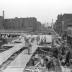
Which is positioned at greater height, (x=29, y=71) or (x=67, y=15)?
(x=67, y=15)

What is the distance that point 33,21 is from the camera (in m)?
35.5

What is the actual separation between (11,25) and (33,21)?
543 cm

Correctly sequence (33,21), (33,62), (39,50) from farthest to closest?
1. (33,21)
2. (39,50)
3. (33,62)

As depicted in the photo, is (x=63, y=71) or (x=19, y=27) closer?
(x=63, y=71)

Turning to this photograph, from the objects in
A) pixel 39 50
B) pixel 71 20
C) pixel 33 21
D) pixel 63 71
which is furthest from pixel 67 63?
pixel 33 21

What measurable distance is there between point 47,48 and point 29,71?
6545mm

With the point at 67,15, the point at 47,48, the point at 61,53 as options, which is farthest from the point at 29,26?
the point at 61,53

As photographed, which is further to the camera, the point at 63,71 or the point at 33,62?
the point at 33,62

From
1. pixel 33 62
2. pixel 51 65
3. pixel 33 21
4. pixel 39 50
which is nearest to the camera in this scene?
pixel 51 65

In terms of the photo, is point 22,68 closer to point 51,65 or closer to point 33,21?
point 51,65

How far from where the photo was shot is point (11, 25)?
36.3 m

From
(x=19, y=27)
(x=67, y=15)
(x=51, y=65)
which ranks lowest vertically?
(x=51, y=65)

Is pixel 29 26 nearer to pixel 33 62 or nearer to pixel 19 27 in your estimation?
pixel 19 27

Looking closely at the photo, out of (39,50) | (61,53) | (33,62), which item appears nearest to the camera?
(33,62)
